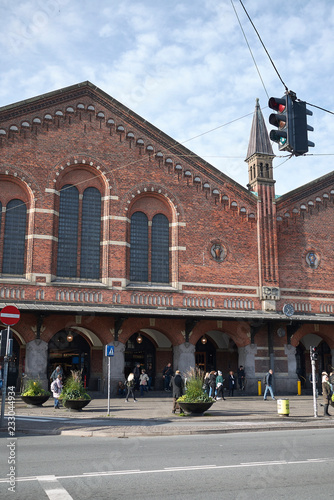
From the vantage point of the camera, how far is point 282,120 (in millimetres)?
10766

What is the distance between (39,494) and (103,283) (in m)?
21.4

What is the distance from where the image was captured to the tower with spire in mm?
31234

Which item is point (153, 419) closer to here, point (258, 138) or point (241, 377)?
point (241, 377)

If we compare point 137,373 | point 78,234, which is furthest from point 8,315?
point 137,373

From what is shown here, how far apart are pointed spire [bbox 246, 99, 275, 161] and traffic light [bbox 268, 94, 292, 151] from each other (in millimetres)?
22266

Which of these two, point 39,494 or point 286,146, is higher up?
point 286,146

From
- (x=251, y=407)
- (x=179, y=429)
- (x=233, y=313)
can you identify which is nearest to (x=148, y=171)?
(x=233, y=313)

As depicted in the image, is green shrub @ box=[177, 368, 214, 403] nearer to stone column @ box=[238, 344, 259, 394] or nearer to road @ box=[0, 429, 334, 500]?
road @ box=[0, 429, 334, 500]

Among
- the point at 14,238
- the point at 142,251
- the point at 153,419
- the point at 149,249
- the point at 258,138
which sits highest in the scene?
the point at 258,138

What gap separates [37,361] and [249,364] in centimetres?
1191

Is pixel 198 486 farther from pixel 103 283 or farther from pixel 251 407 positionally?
pixel 103 283

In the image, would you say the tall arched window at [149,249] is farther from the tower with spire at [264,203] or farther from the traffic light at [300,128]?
the traffic light at [300,128]

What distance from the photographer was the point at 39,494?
7195 mm

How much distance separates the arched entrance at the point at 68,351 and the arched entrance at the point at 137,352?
2.71 m
